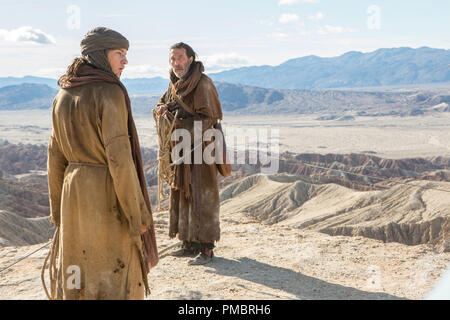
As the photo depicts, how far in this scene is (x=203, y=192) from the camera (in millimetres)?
4391

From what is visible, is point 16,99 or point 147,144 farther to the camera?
point 16,99

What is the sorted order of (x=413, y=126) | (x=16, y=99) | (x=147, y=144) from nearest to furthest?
1. (x=147, y=144)
2. (x=413, y=126)
3. (x=16, y=99)

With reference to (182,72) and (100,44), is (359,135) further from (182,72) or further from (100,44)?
(100,44)

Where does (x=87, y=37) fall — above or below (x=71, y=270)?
above

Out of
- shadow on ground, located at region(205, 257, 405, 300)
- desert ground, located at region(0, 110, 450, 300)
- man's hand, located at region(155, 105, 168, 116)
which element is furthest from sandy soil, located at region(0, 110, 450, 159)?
man's hand, located at region(155, 105, 168, 116)

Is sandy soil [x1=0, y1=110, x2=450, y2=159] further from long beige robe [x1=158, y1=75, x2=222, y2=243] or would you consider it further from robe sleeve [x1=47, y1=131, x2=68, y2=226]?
robe sleeve [x1=47, y1=131, x2=68, y2=226]

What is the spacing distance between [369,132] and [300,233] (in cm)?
5977

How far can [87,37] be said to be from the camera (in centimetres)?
252

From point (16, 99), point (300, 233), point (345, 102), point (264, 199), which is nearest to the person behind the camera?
point (300, 233)

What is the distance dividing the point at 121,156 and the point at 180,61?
2060mm

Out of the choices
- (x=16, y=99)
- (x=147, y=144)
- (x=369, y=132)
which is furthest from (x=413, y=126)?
(x=16, y=99)

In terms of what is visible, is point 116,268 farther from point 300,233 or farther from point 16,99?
point 16,99

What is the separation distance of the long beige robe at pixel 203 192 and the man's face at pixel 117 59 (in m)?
1.70

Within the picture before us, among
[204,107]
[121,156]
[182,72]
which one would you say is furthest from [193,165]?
[121,156]
